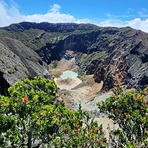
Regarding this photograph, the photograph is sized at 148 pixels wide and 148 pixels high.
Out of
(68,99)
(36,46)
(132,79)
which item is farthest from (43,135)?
(36,46)

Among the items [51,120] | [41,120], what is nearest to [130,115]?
[51,120]

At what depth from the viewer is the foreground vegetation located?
22.4 metres

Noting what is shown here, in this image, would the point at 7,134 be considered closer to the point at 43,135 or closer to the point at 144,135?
the point at 43,135

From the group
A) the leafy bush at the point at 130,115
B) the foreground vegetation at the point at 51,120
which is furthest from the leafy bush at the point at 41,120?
the leafy bush at the point at 130,115

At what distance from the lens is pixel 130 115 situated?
27.3 meters

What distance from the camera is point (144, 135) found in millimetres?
26266

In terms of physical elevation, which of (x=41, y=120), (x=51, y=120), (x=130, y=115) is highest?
(x=130, y=115)

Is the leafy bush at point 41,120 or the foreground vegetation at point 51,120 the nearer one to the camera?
the foreground vegetation at point 51,120

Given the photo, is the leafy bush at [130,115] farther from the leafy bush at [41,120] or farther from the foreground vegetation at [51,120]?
the leafy bush at [41,120]

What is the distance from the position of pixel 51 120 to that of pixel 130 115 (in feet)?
27.0

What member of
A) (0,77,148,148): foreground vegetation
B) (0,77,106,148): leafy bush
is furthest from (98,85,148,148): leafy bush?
(0,77,106,148): leafy bush

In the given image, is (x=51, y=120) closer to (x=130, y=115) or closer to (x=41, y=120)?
(x=41, y=120)

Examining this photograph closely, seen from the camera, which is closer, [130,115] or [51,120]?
[51,120]

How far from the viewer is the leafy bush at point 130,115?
25.6 m
